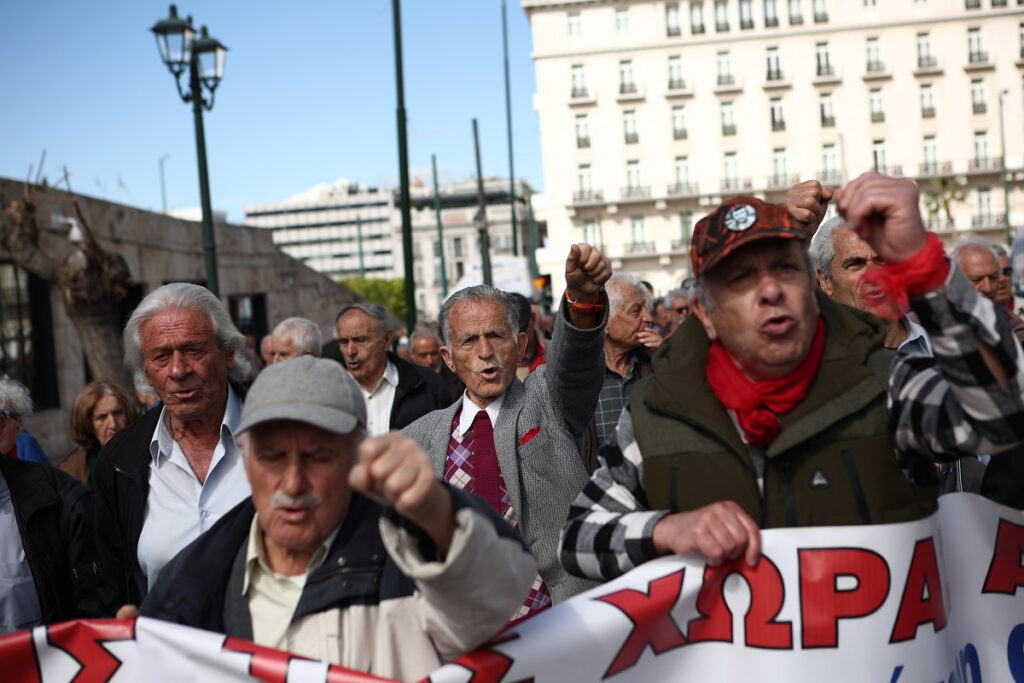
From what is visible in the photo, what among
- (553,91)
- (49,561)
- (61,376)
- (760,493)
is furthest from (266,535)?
(553,91)

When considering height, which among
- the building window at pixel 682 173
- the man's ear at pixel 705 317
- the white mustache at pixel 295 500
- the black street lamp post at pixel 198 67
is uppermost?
the building window at pixel 682 173

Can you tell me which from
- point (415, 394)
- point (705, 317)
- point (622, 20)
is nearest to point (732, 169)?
point (622, 20)

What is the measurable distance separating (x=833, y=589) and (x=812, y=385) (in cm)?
47

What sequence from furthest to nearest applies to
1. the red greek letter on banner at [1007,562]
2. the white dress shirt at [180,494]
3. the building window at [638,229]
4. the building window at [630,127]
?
the building window at [638,229] < the building window at [630,127] < the white dress shirt at [180,494] < the red greek letter on banner at [1007,562]

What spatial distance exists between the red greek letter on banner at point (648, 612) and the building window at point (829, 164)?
6713cm

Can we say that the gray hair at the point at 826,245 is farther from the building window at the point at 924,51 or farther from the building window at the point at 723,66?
the building window at the point at 924,51

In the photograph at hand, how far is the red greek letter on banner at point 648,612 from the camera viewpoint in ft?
8.15

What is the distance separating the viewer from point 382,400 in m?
7.30

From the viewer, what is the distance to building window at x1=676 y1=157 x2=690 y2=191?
68.4 m

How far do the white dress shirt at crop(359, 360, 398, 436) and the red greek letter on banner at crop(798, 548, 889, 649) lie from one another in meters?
4.64

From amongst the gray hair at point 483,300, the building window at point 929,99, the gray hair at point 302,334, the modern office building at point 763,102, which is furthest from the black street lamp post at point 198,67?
the building window at point 929,99

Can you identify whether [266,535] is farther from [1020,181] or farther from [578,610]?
[1020,181]

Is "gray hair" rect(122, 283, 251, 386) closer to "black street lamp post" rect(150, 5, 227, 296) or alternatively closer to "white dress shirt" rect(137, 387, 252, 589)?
"white dress shirt" rect(137, 387, 252, 589)

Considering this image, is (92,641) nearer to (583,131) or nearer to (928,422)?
(928,422)
